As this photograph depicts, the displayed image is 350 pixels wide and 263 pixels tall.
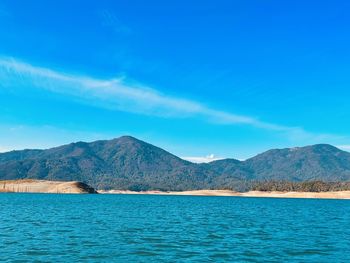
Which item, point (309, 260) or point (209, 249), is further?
point (209, 249)

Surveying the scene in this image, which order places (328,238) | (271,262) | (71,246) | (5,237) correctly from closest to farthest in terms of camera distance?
(271,262) → (71,246) → (5,237) → (328,238)

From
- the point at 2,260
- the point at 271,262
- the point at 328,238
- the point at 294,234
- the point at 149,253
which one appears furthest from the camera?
the point at 294,234

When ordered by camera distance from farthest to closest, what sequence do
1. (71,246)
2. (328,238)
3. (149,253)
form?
(328,238)
(71,246)
(149,253)

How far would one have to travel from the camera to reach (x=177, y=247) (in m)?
48.1

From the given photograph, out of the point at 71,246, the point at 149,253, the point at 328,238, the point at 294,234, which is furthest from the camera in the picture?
the point at 294,234

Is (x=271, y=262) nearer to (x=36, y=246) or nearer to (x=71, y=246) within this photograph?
(x=71, y=246)

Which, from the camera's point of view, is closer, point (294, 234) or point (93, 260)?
point (93, 260)

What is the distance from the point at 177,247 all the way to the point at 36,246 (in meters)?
16.7

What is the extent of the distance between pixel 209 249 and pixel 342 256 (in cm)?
1531

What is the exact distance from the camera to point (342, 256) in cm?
4547

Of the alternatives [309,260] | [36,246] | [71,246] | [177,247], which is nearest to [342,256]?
[309,260]

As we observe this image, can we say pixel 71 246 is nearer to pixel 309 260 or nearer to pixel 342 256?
pixel 309 260

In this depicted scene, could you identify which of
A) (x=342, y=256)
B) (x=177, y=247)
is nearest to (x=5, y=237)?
(x=177, y=247)

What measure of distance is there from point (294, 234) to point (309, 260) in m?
23.2
